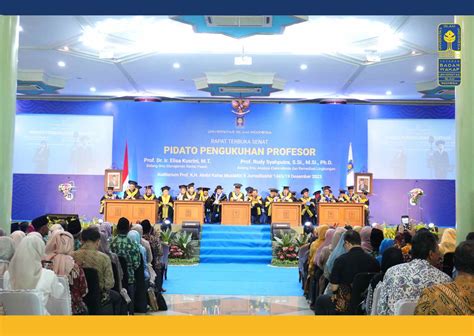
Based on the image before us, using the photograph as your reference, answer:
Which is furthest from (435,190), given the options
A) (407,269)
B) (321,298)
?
(407,269)

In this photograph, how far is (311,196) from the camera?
1669 centimetres

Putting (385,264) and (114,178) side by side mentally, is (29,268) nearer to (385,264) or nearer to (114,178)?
(385,264)

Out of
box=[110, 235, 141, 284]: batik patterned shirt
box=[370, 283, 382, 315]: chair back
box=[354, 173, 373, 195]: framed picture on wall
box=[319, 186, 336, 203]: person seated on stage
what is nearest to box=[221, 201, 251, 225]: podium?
box=[319, 186, 336, 203]: person seated on stage

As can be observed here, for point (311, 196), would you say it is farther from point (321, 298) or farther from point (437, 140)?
point (321, 298)

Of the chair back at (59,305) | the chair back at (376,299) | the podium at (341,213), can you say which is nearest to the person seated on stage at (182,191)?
the podium at (341,213)

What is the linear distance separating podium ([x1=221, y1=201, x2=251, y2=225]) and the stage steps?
314 millimetres

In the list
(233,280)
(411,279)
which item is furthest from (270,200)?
(411,279)

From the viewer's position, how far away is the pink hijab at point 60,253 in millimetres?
3898

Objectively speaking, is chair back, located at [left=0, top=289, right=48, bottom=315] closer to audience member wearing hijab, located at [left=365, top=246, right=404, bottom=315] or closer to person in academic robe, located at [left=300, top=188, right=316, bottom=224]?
audience member wearing hijab, located at [left=365, top=246, right=404, bottom=315]

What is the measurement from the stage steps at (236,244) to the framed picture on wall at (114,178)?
12.3ft

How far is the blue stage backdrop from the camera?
55.1ft

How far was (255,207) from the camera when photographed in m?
15.2

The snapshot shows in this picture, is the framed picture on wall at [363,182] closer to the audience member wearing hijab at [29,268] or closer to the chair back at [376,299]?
the chair back at [376,299]

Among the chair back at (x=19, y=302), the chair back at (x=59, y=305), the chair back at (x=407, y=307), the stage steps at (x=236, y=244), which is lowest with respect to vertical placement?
the stage steps at (x=236, y=244)
